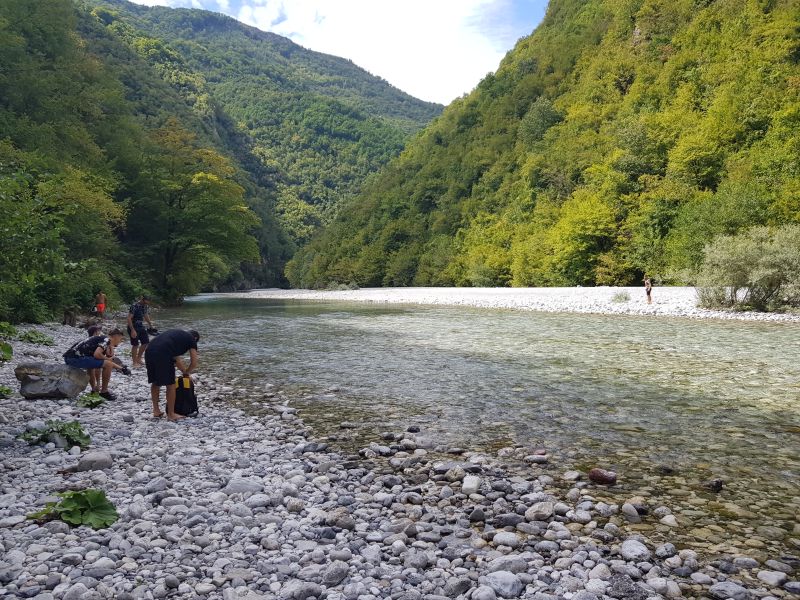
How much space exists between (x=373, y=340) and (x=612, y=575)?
17.7 metres

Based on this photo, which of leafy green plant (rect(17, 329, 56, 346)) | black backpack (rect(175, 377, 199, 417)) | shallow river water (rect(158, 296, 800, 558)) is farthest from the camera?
leafy green plant (rect(17, 329, 56, 346))

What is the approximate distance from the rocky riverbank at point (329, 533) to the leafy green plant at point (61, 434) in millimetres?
180

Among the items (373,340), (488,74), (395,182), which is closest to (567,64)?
(488,74)

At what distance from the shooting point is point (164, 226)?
46031mm

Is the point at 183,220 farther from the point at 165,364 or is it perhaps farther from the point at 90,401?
the point at 165,364

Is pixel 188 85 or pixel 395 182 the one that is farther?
pixel 188 85

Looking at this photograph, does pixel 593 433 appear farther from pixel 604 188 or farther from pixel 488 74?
pixel 488 74

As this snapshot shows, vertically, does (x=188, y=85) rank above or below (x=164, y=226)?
above

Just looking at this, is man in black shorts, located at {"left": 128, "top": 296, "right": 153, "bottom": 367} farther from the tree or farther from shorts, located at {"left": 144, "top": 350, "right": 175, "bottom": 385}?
the tree

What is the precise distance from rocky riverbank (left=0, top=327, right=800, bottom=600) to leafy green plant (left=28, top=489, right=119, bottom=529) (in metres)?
0.11

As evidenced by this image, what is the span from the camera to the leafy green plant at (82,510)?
4.98 metres

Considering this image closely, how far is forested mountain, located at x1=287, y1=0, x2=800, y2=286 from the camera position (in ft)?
175

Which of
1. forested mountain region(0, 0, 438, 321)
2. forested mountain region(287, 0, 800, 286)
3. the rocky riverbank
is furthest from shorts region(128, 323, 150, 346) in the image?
forested mountain region(287, 0, 800, 286)

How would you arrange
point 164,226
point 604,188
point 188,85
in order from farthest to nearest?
point 188,85 < point 604,188 < point 164,226
